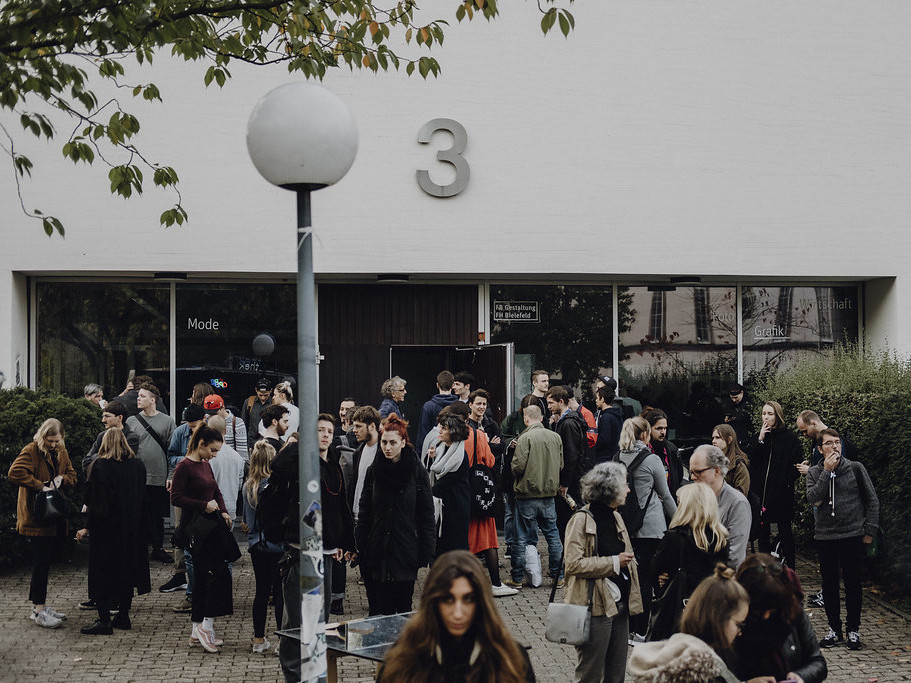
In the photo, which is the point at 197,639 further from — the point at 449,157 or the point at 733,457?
the point at 449,157

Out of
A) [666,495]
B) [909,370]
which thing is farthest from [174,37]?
[909,370]

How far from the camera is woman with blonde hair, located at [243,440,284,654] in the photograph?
848 cm

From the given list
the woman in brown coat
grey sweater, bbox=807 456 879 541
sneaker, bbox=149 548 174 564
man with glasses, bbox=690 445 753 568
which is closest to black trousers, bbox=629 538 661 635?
grey sweater, bbox=807 456 879 541

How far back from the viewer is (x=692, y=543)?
21.9ft

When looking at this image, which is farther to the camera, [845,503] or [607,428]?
[607,428]

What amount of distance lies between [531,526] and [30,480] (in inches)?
188

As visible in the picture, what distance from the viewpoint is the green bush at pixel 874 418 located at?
9.85 metres

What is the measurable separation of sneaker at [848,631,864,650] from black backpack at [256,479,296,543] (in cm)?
478

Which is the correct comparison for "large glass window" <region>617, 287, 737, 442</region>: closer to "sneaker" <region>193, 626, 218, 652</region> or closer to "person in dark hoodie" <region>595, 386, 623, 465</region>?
"person in dark hoodie" <region>595, 386, 623, 465</region>

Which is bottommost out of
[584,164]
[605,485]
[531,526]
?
[531,526]

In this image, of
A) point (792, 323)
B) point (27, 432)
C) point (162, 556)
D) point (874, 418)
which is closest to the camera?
point (874, 418)

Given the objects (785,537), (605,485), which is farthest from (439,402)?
(605,485)

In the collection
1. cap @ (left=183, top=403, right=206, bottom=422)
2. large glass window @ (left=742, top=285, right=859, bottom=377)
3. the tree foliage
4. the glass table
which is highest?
the tree foliage

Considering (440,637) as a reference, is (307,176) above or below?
above
